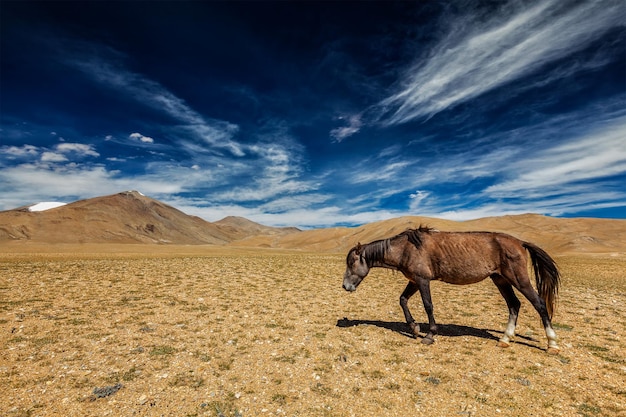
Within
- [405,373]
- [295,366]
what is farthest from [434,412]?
[295,366]

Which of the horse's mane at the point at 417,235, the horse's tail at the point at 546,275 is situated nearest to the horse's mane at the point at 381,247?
the horse's mane at the point at 417,235

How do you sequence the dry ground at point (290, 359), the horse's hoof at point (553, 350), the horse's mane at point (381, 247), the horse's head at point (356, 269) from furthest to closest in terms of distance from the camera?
the horse's head at point (356, 269)
the horse's mane at point (381, 247)
the horse's hoof at point (553, 350)
the dry ground at point (290, 359)

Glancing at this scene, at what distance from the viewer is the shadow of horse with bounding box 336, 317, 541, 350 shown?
32.0 feet

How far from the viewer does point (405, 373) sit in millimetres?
7191

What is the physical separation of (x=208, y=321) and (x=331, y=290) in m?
8.89

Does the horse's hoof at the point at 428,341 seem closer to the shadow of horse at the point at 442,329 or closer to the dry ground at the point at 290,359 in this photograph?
the dry ground at the point at 290,359

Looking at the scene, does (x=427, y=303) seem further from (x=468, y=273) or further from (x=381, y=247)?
(x=381, y=247)

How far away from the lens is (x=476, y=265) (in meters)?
8.90

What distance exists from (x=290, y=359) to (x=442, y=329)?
19.7 ft

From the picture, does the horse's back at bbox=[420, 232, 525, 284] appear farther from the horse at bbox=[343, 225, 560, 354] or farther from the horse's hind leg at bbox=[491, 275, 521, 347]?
the horse's hind leg at bbox=[491, 275, 521, 347]

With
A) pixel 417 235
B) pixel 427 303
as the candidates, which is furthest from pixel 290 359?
pixel 417 235

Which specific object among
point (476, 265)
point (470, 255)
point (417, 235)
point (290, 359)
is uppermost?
point (417, 235)

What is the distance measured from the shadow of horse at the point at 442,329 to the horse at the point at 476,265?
608 millimetres

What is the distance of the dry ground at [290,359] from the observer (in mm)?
5883
